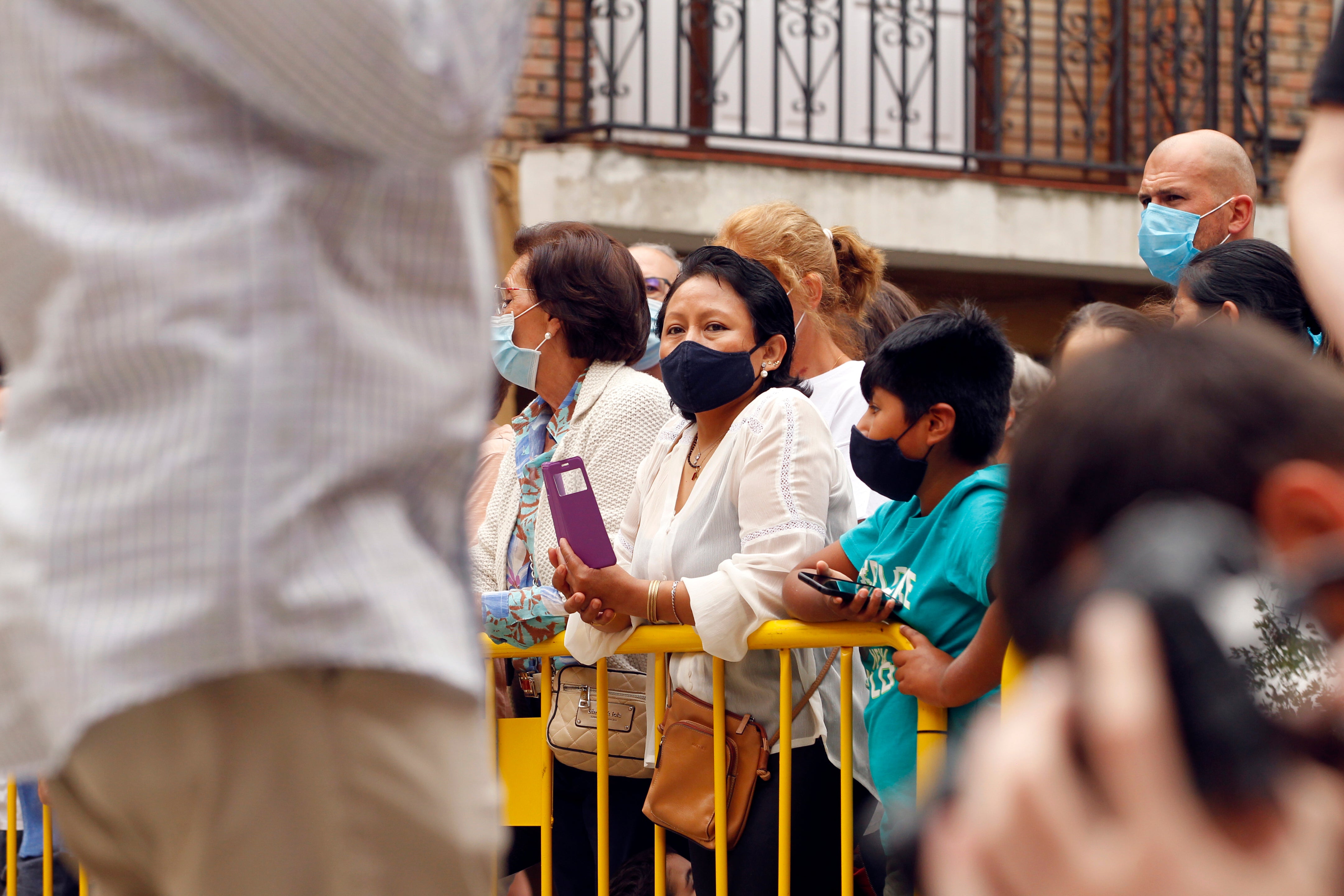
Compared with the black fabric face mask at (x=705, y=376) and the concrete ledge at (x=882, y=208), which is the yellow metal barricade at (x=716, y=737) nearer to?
the black fabric face mask at (x=705, y=376)

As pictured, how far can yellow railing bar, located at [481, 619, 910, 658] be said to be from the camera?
117 inches

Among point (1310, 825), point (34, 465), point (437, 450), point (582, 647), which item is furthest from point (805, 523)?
point (1310, 825)

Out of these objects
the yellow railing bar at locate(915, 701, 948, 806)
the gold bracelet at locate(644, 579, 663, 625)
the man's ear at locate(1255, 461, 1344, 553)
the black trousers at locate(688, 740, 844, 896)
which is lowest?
the black trousers at locate(688, 740, 844, 896)

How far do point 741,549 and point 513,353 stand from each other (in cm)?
108

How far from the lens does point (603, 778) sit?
342 centimetres

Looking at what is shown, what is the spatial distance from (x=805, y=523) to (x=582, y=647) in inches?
23.4

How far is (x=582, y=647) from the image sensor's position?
334cm

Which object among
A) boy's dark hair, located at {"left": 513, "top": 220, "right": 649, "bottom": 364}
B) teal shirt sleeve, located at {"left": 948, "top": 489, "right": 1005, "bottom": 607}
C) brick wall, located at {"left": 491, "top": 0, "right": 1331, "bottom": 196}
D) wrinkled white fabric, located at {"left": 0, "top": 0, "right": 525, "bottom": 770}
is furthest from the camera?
brick wall, located at {"left": 491, "top": 0, "right": 1331, "bottom": 196}

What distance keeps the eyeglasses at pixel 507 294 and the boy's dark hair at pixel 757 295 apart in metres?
0.52

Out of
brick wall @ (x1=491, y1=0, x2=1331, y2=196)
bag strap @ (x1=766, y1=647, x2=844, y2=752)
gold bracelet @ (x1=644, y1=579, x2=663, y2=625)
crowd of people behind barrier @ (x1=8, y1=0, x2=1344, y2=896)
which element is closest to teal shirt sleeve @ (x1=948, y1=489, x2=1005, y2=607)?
bag strap @ (x1=766, y1=647, x2=844, y2=752)

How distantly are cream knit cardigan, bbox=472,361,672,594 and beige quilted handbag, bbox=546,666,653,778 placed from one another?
40 centimetres

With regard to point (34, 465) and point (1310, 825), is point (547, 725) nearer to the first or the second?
point (34, 465)

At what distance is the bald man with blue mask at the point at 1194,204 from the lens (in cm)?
412

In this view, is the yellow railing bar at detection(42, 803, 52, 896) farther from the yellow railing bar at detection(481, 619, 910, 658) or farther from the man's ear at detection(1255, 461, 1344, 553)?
the man's ear at detection(1255, 461, 1344, 553)
